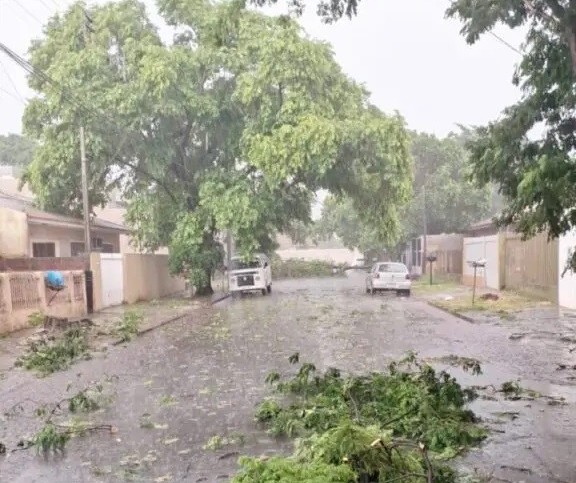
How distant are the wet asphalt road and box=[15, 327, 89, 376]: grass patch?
1.11 ft

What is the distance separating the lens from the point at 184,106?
2781 cm

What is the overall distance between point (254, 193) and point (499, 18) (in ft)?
66.0

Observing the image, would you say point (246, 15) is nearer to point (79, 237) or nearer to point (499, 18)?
point (79, 237)

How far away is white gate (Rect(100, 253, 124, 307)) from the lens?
24438 mm

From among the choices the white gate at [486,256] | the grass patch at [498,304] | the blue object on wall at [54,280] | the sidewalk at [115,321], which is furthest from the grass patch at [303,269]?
the blue object on wall at [54,280]

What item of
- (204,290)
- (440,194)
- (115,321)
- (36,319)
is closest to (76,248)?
(204,290)

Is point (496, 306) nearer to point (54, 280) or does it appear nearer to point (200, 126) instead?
point (54, 280)

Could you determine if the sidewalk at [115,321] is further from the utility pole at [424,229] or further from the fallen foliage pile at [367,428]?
the utility pole at [424,229]

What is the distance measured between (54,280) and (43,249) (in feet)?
28.1

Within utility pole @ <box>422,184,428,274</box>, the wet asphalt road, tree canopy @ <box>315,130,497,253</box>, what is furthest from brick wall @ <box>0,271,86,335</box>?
utility pole @ <box>422,184,428,274</box>

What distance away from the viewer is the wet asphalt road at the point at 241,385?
6098mm

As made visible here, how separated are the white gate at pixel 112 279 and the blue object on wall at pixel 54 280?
4.56 metres

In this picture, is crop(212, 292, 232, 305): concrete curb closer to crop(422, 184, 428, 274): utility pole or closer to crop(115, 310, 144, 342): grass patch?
crop(115, 310, 144, 342): grass patch

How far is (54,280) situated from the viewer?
19156 millimetres
